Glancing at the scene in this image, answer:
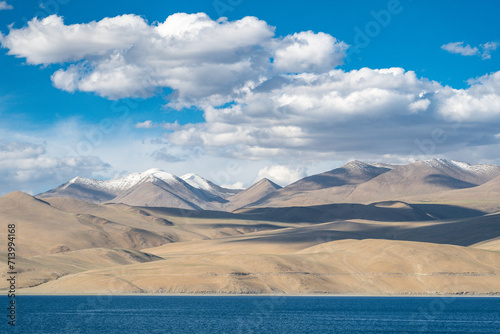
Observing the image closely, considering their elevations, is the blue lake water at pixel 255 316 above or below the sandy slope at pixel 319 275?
below

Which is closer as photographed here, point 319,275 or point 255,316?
point 255,316

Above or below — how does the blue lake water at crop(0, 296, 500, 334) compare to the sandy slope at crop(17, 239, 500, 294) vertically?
below

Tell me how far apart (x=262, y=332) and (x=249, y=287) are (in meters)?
67.4

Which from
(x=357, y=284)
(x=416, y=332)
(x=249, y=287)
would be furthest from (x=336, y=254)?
(x=416, y=332)

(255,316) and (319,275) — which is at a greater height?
(319,275)

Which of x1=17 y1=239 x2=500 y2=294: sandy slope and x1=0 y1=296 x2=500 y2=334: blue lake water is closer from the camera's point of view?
x1=0 y1=296 x2=500 y2=334: blue lake water

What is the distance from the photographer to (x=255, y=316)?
4783 inches

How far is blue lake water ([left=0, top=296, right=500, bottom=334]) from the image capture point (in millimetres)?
102250

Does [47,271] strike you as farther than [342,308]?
Yes

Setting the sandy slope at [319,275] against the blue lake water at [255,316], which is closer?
the blue lake water at [255,316]

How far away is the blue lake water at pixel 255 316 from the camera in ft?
335

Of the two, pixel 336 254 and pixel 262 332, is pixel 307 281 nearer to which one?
pixel 336 254

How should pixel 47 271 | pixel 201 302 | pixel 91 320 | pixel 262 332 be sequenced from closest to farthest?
pixel 262 332
pixel 91 320
pixel 201 302
pixel 47 271

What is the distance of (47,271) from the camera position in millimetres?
191375
